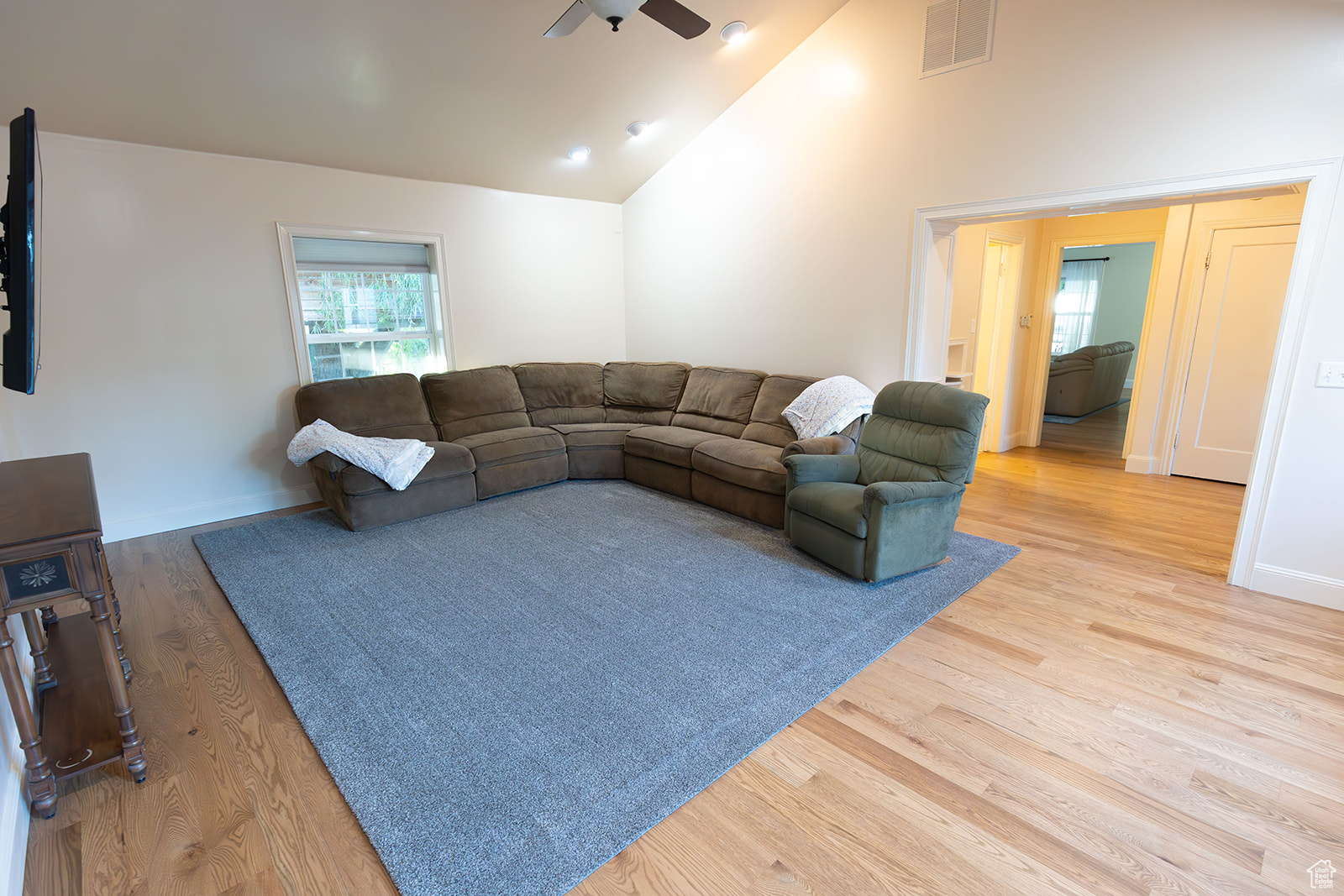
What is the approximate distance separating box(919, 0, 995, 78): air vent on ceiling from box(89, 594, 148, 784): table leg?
4823 mm

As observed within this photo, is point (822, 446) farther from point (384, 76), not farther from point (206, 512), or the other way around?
point (206, 512)

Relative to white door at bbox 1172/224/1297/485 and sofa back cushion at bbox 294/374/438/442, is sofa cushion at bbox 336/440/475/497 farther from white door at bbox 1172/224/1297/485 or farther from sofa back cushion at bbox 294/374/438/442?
white door at bbox 1172/224/1297/485

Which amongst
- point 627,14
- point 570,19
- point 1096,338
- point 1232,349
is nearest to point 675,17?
point 627,14

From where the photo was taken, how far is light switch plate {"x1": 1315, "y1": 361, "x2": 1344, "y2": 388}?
8.92 feet

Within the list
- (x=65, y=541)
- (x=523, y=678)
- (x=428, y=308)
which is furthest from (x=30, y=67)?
(x=523, y=678)

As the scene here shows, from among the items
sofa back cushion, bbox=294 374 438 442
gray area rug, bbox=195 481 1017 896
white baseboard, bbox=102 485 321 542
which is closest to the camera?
gray area rug, bbox=195 481 1017 896

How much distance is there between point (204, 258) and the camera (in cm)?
402

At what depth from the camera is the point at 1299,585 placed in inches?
116

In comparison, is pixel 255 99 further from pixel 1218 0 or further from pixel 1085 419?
pixel 1085 419

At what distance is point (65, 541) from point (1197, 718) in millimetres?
3620

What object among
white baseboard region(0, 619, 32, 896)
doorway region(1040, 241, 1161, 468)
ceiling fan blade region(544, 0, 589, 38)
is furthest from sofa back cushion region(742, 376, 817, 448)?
white baseboard region(0, 619, 32, 896)

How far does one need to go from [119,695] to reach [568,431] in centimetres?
348

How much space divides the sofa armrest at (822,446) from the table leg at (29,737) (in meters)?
3.21

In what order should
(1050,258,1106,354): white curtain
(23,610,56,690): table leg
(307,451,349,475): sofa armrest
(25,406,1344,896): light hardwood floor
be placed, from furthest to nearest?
(1050,258,1106,354): white curtain → (307,451,349,475): sofa armrest → (23,610,56,690): table leg → (25,406,1344,896): light hardwood floor
